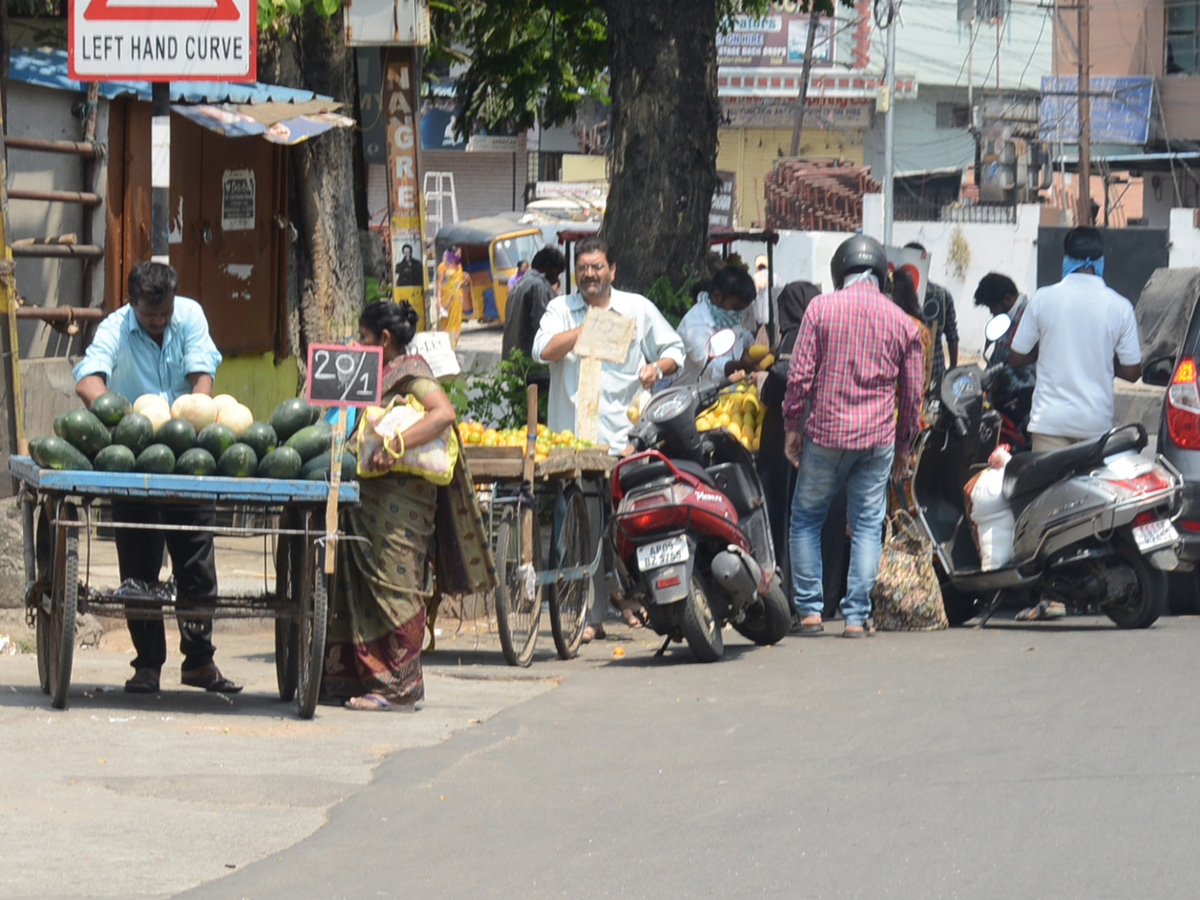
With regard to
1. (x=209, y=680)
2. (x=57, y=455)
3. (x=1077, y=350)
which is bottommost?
(x=209, y=680)

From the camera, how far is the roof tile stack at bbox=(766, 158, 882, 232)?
135ft

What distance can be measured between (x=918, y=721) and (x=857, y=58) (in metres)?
46.6

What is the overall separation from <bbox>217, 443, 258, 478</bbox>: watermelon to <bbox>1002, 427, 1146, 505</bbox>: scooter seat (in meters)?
4.20

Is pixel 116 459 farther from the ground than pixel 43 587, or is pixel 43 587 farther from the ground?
pixel 116 459

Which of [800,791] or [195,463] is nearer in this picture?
[800,791]

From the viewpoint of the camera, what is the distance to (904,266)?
13.3 meters

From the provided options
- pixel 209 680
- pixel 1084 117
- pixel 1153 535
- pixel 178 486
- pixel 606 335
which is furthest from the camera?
pixel 1084 117

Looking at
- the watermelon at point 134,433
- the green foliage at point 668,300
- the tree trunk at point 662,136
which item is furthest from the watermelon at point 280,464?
the tree trunk at point 662,136

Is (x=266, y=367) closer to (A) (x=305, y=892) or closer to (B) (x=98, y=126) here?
(B) (x=98, y=126)

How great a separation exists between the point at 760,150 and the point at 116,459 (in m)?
47.4

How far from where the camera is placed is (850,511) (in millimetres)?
9000

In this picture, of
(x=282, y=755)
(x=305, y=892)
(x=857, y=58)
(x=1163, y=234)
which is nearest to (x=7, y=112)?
(x=282, y=755)

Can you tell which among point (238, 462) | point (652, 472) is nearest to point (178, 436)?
point (238, 462)

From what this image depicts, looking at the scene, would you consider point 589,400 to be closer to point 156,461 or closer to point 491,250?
point 156,461
